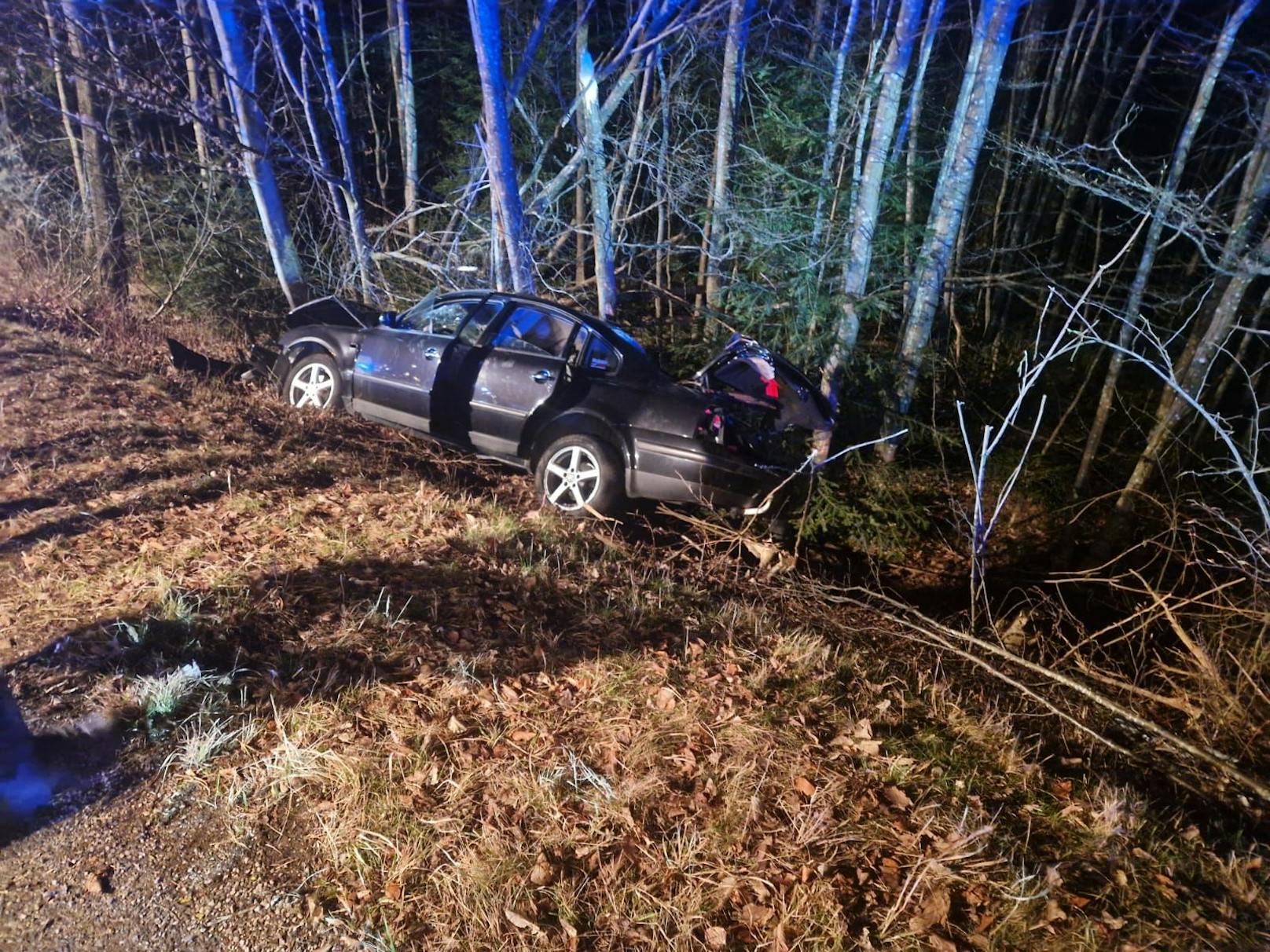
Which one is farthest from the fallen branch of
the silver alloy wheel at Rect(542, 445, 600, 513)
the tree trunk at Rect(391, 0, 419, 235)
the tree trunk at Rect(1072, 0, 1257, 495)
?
the tree trunk at Rect(391, 0, 419, 235)

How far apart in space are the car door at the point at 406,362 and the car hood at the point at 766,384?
266cm

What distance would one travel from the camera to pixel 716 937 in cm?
274

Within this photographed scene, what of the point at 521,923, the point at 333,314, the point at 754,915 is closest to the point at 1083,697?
the point at 754,915

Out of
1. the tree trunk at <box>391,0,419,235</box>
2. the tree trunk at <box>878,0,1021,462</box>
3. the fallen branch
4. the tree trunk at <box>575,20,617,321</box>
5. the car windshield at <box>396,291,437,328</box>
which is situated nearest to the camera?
the fallen branch

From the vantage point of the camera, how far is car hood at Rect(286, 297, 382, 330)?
8.94 meters

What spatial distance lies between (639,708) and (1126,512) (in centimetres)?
651

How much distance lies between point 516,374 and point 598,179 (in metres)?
4.31

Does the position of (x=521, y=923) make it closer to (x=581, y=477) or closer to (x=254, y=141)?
(x=581, y=477)

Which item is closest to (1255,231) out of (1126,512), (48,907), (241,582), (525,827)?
(1126,512)

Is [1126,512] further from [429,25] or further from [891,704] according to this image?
[429,25]

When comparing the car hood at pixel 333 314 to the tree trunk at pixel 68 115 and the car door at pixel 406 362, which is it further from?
the tree trunk at pixel 68 115

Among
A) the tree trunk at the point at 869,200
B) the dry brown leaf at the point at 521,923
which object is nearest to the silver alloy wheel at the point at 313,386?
the tree trunk at the point at 869,200

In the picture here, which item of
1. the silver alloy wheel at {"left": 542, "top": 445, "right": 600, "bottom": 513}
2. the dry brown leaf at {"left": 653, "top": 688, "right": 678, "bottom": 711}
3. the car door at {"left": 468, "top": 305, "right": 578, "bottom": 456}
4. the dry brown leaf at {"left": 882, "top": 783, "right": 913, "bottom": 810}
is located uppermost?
the car door at {"left": 468, "top": 305, "right": 578, "bottom": 456}

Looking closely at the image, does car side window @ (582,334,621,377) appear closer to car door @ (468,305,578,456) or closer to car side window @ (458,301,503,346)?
car door @ (468,305,578,456)
